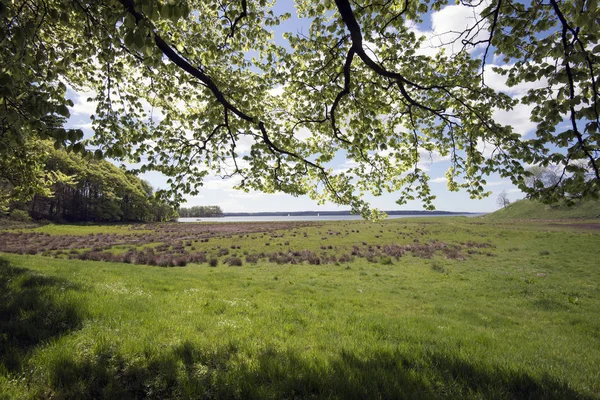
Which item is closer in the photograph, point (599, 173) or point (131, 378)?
point (131, 378)

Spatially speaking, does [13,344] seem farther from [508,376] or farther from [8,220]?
[8,220]

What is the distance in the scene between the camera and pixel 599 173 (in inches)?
209

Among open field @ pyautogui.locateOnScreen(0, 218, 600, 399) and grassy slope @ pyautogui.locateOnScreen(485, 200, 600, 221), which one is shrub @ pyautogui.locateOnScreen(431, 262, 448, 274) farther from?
grassy slope @ pyautogui.locateOnScreen(485, 200, 600, 221)

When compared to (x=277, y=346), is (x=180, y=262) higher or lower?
lower

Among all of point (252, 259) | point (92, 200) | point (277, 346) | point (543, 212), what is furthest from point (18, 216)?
point (543, 212)

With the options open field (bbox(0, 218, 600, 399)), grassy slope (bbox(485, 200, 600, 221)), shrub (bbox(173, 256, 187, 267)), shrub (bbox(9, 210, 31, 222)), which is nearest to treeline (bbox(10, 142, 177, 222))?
shrub (bbox(9, 210, 31, 222))

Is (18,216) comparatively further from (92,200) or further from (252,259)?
(252,259)

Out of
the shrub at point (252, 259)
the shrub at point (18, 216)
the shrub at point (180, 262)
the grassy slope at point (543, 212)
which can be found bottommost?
the shrub at point (252, 259)

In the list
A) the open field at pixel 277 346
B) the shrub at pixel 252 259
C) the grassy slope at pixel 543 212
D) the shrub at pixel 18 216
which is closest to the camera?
the open field at pixel 277 346

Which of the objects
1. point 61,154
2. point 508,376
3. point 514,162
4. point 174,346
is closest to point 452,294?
point 514,162

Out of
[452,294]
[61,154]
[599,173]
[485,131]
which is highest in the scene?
[61,154]

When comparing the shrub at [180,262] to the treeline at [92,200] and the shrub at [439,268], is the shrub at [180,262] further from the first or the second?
the treeline at [92,200]

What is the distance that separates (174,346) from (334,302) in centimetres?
816

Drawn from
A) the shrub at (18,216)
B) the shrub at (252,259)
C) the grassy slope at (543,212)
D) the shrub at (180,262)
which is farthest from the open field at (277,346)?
the grassy slope at (543,212)
